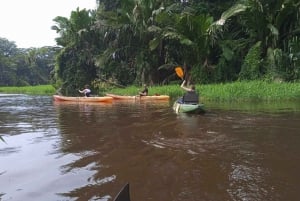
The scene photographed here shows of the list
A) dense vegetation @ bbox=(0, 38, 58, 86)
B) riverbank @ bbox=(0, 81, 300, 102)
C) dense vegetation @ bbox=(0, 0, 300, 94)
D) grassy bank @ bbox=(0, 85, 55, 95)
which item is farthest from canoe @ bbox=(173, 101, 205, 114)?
dense vegetation @ bbox=(0, 38, 58, 86)

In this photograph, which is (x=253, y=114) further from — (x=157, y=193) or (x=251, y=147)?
(x=157, y=193)

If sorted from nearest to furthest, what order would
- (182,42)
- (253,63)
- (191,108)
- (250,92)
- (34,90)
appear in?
(191,108), (250,92), (253,63), (182,42), (34,90)

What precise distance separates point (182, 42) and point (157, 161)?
16601 millimetres

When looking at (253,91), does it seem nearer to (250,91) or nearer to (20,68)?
(250,91)

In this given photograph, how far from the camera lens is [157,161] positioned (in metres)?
7.43

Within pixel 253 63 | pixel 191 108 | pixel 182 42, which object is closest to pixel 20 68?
pixel 182 42

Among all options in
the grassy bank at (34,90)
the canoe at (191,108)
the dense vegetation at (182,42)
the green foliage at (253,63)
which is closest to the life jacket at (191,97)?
the canoe at (191,108)

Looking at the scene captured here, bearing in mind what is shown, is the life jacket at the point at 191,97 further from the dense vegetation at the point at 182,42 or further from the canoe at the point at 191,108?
the dense vegetation at the point at 182,42

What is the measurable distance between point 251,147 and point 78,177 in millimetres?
3805

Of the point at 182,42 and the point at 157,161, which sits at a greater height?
the point at 182,42

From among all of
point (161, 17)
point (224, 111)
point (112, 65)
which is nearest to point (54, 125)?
point (224, 111)

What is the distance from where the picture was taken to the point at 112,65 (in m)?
31.0

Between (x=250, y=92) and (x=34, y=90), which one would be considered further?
(x=34, y=90)

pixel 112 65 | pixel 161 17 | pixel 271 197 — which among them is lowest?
pixel 271 197
